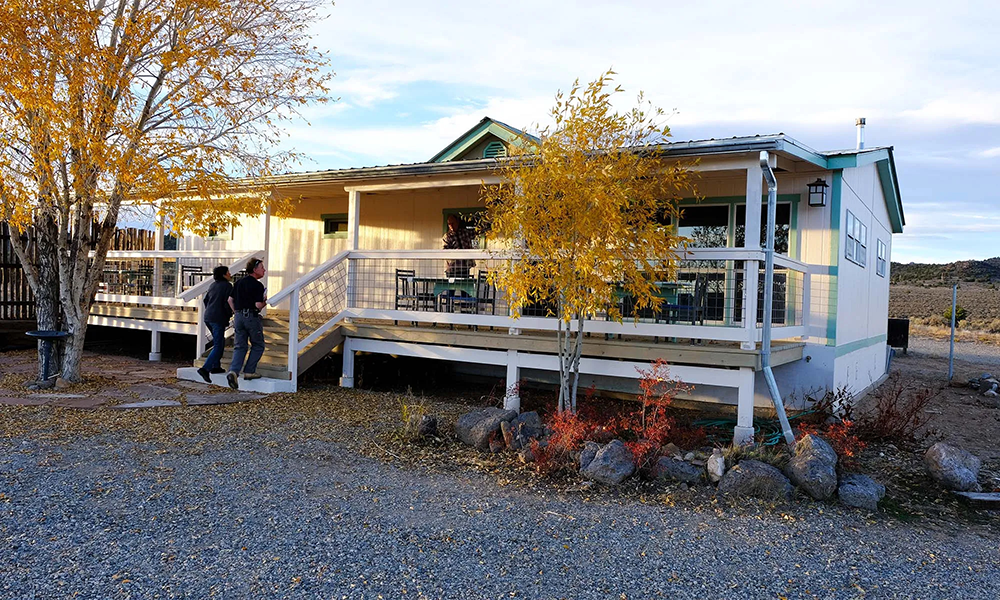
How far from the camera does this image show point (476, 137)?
1328cm

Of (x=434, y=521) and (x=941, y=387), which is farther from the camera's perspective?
(x=941, y=387)

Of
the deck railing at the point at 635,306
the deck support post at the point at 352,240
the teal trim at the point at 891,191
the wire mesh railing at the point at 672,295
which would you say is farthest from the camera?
the teal trim at the point at 891,191

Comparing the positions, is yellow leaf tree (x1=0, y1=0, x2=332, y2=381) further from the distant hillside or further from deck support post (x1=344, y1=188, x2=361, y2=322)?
the distant hillside

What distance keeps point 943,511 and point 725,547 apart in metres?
2.27

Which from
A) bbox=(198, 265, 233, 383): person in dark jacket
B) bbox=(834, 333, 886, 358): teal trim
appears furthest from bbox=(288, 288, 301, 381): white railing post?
bbox=(834, 333, 886, 358): teal trim

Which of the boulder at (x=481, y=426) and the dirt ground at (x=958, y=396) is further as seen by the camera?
the dirt ground at (x=958, y=396)

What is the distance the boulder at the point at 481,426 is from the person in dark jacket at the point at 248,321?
3.59m

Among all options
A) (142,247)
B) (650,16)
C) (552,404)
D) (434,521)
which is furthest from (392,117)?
(434,521)

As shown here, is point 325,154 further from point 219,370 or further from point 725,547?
point 725,547

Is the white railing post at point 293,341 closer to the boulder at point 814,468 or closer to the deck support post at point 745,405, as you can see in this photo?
the deck support post at point 745,405

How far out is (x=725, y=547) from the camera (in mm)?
4348

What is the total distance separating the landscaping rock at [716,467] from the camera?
18.6 ft

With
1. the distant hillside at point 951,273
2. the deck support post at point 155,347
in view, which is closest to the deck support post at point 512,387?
the deck support post at point 155,347

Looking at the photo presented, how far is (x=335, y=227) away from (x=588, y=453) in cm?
955
